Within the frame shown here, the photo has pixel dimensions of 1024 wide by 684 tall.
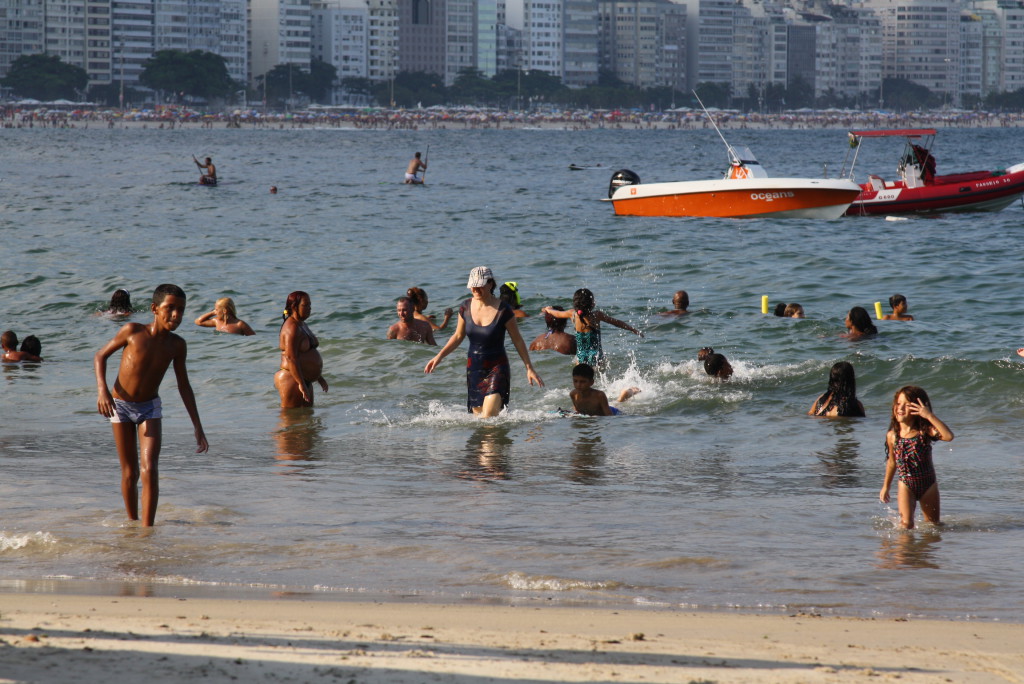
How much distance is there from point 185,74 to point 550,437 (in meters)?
170

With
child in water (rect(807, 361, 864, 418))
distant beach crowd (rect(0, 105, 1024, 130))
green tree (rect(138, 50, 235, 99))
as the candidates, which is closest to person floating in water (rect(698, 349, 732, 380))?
child in water (rect(807, 361, 864, 418))

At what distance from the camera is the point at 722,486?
361 inches

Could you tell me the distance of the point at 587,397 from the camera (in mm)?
11734

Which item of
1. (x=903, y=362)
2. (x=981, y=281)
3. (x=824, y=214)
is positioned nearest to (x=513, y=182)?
(x=824, y=214)

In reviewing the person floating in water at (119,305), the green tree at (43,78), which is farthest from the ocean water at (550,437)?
the green tree at (43,78)

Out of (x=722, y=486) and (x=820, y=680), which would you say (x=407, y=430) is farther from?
(x=820, y=680)

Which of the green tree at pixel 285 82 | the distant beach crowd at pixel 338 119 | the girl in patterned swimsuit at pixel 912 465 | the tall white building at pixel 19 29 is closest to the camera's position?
the girl in patterned swimsuit at pixel 912 465

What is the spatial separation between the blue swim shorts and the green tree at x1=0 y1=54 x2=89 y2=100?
563 ft

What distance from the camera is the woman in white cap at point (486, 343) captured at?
10.2 m

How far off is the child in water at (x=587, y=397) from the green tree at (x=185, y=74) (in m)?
169

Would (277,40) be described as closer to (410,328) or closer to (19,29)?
(19,29)

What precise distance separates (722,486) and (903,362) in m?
5.56

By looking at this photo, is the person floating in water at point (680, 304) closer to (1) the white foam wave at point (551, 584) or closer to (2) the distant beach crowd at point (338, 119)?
(1) the white foam wave at point (551, 584)

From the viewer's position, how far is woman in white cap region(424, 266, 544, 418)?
10.2m
